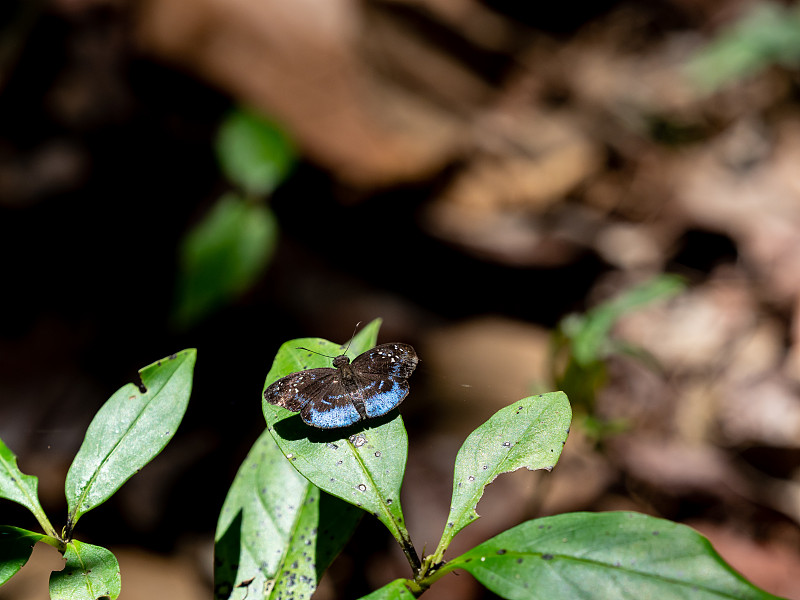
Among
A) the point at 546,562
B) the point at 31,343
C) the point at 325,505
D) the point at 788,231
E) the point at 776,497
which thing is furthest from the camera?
the point at 788,231

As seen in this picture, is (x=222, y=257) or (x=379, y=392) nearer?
(x=379, y=392)

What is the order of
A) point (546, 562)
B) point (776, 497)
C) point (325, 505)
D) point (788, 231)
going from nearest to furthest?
point (546, 562)
point (325, 505)
point (776, 497)
point (788, 231)

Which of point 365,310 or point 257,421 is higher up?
point 365,310

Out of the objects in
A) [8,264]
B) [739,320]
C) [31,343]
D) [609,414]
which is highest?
[739,320]

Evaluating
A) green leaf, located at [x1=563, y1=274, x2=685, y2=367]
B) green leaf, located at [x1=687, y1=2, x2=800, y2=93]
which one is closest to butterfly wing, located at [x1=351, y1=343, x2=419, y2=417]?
green leaf, located at [x1=563, y1=274, x2=685, y2=367]

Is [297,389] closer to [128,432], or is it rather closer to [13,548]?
[128,432]

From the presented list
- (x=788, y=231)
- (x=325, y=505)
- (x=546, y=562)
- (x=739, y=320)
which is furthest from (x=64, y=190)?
(x=788, y=231)

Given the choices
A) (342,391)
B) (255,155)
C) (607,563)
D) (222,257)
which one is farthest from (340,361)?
(255,155)

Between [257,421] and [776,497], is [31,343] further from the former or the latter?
[776,497]
